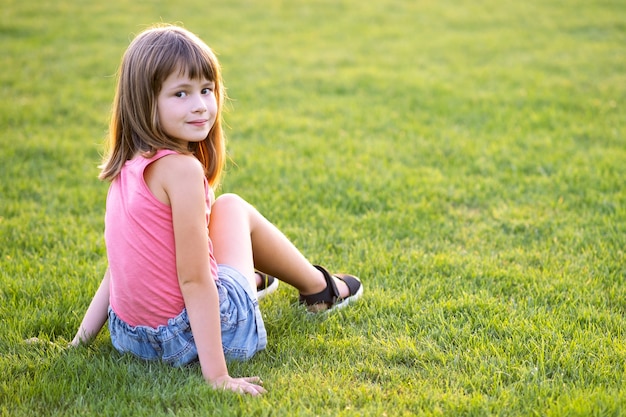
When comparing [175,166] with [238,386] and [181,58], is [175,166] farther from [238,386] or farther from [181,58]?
[238,386]

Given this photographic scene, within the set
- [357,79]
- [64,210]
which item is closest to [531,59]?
[357,79]

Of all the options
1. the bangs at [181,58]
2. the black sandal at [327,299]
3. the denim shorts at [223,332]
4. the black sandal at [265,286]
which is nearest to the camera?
the bangs at [181,58]

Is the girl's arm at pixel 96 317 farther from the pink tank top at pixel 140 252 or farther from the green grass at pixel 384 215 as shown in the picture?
the pink tank top at pixel 140 252

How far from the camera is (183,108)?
262 cm

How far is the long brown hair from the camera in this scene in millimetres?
2578

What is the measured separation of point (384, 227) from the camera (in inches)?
167

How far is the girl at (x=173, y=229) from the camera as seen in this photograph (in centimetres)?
251

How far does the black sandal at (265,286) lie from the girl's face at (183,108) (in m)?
1.00

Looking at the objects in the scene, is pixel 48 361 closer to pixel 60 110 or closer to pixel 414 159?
pixel 414 159

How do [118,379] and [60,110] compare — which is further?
[60,110]

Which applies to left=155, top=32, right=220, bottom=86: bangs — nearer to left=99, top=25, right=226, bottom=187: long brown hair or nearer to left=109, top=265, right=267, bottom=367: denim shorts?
left=99, top=25, right=226, bottom=187: long brown hair

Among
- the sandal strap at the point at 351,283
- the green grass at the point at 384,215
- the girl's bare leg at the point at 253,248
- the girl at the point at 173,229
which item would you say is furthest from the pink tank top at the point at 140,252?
the sandal strap at the point at 351,283

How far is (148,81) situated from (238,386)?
118 centimetres

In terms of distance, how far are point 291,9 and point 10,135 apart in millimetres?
7038
